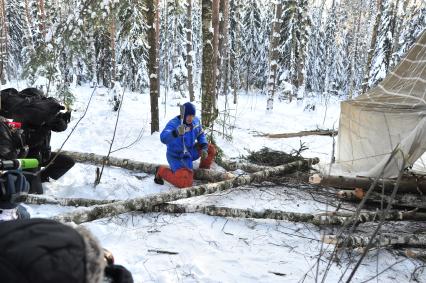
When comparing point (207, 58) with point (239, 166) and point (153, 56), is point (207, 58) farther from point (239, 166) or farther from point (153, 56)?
point (153, 56)

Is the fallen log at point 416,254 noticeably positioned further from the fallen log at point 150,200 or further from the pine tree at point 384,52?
the pine tree at point 384,52

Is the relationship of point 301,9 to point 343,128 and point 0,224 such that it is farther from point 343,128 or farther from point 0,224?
point 0,224

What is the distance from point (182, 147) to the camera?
254 inches

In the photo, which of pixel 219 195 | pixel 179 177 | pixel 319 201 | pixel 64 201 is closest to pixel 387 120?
pixel 319 201

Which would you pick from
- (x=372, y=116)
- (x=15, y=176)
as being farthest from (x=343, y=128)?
(x=15, y=176)

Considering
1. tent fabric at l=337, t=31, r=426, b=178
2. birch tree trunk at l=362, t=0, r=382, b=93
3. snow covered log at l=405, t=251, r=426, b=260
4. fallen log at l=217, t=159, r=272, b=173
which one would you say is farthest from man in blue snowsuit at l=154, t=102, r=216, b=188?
→ birch tree trunk at l=362, t=0, r=382, b=93

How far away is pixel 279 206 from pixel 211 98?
11.4 ft

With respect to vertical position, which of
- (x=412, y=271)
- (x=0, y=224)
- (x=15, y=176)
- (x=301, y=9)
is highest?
(x=301, y=9)

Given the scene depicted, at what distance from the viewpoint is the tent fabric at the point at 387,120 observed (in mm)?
5707

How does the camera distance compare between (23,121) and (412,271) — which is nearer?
(412,271)

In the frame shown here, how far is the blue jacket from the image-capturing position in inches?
250

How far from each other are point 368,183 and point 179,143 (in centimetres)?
311

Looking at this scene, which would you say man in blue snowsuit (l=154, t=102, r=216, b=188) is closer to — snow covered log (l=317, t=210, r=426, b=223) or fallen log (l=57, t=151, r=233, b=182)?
fallen log (l=57, t=151, r=233, b=182)

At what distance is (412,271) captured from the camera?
3.98 m
